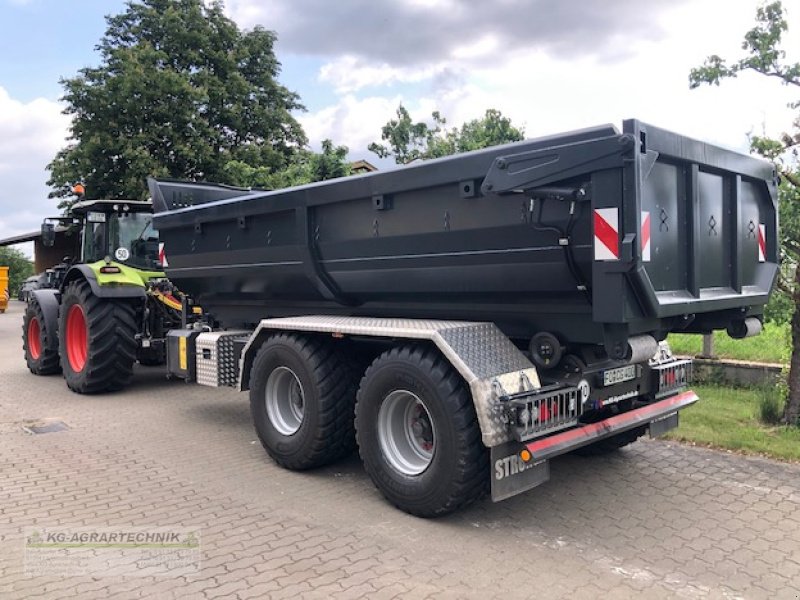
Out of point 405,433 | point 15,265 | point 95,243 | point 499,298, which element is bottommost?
point 405,433

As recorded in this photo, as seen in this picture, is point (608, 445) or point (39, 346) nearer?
point (608, 445)

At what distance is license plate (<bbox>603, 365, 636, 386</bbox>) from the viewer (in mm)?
4242

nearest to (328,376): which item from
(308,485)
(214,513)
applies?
(308,485)

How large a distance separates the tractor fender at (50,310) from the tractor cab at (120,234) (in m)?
0.94

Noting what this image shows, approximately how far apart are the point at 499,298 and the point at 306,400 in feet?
5.66

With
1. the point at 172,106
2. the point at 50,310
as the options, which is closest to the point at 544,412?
the point at 50,310

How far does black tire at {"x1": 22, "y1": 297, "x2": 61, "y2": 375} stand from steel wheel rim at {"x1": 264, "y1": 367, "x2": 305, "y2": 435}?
566cm

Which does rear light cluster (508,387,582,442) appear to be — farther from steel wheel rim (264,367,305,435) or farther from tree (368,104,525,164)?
tree (368,104,525,164)

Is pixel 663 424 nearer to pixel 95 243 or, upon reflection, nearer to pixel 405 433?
pixel 405 433

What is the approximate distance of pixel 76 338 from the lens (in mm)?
8750

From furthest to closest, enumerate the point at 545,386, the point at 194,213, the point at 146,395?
1. the point at 146,395
2. the point at 194,213
3. the point at 545,386

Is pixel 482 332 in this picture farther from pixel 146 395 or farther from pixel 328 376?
pixel 146 395

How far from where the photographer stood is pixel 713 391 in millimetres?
7301

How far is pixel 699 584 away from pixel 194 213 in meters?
5.35
